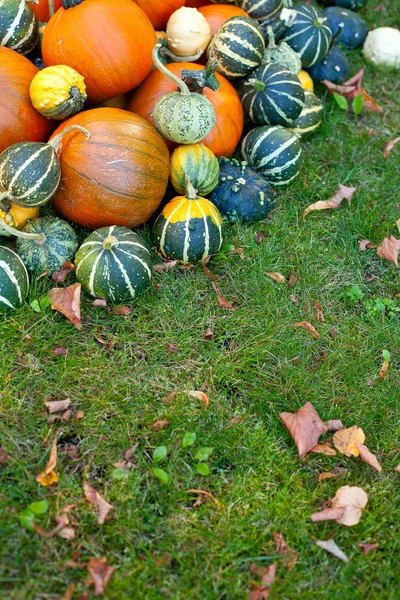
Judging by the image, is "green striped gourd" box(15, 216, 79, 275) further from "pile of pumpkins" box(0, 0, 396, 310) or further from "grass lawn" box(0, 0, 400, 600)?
"grass lawn" box(0, 0, 400, 600)

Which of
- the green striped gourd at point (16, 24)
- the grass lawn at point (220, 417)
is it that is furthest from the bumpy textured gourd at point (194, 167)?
the green striped gourd at point (16, 24)

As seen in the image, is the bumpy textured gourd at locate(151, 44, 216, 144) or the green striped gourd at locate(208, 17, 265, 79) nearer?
the bumpy textured gourd at locate(151, 44, 216, 144)

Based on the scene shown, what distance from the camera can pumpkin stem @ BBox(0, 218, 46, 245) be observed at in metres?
3.15

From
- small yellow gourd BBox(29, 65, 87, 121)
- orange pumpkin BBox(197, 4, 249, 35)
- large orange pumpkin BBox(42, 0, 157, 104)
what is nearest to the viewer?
small yellow gourd BBox(29, 65, 87, 121)

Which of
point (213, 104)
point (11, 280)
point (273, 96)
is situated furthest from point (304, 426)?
point (273, 96)

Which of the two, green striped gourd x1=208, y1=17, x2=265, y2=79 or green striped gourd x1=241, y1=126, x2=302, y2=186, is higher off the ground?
green striped gourd x1=208, y1=17, x2=265, y2=79

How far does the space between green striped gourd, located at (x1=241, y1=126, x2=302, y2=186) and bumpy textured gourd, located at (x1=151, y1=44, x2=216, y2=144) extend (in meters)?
0.53

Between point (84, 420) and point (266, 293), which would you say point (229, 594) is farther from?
point (266, 293)

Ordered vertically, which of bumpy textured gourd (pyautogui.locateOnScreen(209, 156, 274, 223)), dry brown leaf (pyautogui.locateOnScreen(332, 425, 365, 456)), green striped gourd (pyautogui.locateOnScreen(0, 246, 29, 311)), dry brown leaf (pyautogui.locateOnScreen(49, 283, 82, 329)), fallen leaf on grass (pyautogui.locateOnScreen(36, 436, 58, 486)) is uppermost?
bumpy textured gourd (pyautogui.locateOnScreen(209, 156, 274, 223))

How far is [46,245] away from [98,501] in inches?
61.5

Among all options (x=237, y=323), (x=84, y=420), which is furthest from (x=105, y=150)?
(x=84, y=420)

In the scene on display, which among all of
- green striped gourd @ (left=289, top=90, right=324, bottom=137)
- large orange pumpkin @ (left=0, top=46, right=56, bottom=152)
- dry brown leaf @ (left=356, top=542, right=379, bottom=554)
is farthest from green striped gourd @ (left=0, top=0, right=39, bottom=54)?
dry brown leaf @ (left=356, top=542, right=379, bottom=554)

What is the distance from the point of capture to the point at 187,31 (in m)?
Result: 4.04

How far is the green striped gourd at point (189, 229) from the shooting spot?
3.53 m
